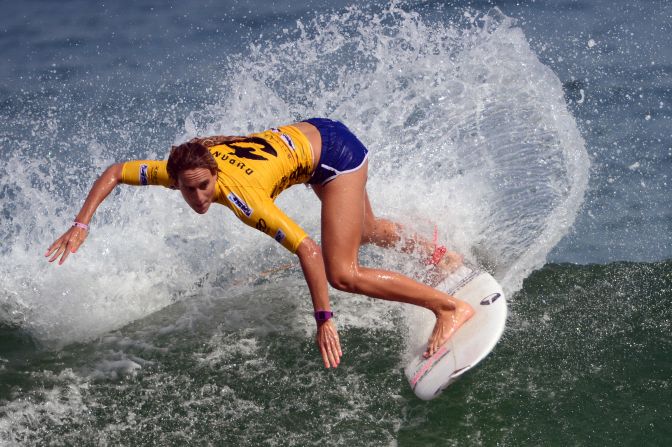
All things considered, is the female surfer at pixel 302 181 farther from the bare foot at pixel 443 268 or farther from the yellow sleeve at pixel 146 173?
the bare foot at pixel 443 268

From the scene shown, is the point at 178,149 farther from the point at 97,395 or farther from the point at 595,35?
the point at 595,35

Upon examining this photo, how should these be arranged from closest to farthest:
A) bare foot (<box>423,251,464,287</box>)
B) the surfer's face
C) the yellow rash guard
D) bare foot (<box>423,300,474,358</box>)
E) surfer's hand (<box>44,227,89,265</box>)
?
the surfer's face
the yellow rash guard
surfer's hand (<box>44,227,89,265</box>)
bare foot (<box>423,300,474,358</box>)
bare foot (<box>423,251,464,287</box>)

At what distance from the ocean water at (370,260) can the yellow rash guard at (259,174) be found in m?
1.29

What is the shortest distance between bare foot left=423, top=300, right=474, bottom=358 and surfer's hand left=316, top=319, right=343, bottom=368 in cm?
103

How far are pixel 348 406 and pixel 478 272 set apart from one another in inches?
61.0

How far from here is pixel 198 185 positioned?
5.48 meters

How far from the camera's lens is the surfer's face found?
5.45m

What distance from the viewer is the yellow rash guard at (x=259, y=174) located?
18.3 ft

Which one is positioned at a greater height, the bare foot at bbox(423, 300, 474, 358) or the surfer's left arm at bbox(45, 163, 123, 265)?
the surfer's left arm at bbox(45, 163, 123, 265)

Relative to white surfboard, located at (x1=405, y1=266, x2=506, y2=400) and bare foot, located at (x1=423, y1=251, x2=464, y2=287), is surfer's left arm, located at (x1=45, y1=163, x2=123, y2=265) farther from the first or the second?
bare foot, located at (x1=423, y1=251, x2=464, y2=287)

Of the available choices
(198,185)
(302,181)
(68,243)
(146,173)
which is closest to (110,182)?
(146,173)

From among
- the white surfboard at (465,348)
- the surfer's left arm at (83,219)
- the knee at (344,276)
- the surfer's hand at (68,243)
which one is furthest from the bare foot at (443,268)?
the surfer's hand at (68,243)

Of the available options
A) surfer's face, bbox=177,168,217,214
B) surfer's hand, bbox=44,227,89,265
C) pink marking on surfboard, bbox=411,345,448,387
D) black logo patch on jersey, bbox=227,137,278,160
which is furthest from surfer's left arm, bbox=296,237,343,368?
surfer's hand, bbox=44,227,89,265

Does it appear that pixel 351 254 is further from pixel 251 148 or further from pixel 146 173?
pixel 146 173
